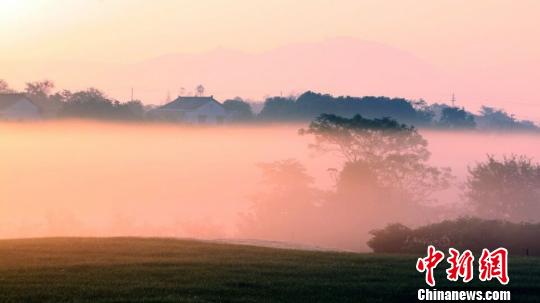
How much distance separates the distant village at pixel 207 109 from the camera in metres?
106

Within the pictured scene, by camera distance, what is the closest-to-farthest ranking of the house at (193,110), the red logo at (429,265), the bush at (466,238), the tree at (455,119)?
the red logo at (429,265)
the bush at (466,238)
the house at (193,110)
the tree at (455,119)

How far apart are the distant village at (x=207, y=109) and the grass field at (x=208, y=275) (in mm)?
77471

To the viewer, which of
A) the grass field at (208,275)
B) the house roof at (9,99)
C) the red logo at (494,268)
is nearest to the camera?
the grass field at (208,275)

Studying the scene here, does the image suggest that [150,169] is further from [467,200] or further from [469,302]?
[469,302]

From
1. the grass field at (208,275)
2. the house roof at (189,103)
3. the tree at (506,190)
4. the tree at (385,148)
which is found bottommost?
the grass field at (208,275)

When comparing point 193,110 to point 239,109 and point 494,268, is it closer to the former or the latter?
point 239,109

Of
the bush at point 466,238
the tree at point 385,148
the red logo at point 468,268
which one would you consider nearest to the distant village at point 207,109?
the tree at point 385,148

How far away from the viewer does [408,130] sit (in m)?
89.8

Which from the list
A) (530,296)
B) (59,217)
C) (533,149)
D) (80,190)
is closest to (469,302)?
(530,296)

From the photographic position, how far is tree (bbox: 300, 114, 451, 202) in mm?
86562

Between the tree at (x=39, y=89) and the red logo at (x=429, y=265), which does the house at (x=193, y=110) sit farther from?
the red logo at (x=429, y=265)

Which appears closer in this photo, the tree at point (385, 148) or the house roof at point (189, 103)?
the tree at point (385, 148)

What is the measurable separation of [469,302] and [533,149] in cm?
10788

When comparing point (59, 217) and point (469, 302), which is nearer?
A: point (469, 302)
